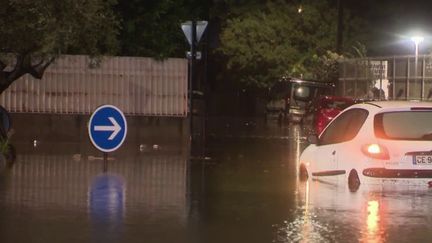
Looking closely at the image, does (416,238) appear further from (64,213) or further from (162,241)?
(64,213)

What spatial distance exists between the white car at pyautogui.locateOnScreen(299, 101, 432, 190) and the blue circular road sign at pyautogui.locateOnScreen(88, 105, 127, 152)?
3311mm

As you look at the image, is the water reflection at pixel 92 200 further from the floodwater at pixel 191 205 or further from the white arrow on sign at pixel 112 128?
the white arrow on sign at pixel 112 128

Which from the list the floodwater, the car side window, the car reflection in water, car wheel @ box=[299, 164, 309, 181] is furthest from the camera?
car wheel @ box=[299, 164, 309, 181]

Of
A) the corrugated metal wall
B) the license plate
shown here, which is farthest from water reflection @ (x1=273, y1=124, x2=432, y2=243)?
the corrugated metal wall

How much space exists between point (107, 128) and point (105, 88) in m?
9.34

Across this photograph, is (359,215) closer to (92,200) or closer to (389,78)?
(92,200)

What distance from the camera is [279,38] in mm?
51906

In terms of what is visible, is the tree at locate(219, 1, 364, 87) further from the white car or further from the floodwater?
the white car

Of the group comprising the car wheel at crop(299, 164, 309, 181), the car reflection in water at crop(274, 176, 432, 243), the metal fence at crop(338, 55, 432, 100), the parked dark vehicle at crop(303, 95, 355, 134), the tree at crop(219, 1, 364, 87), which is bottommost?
the car reflection in water at crop(274, 176, 432, 243)

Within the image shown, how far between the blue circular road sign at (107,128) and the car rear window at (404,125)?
14.9 ft

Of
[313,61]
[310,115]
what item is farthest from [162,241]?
[313,61]

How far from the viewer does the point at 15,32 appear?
1752cm

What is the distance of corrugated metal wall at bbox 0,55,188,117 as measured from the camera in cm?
2455

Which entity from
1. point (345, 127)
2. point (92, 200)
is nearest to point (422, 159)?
point (345, 127)
